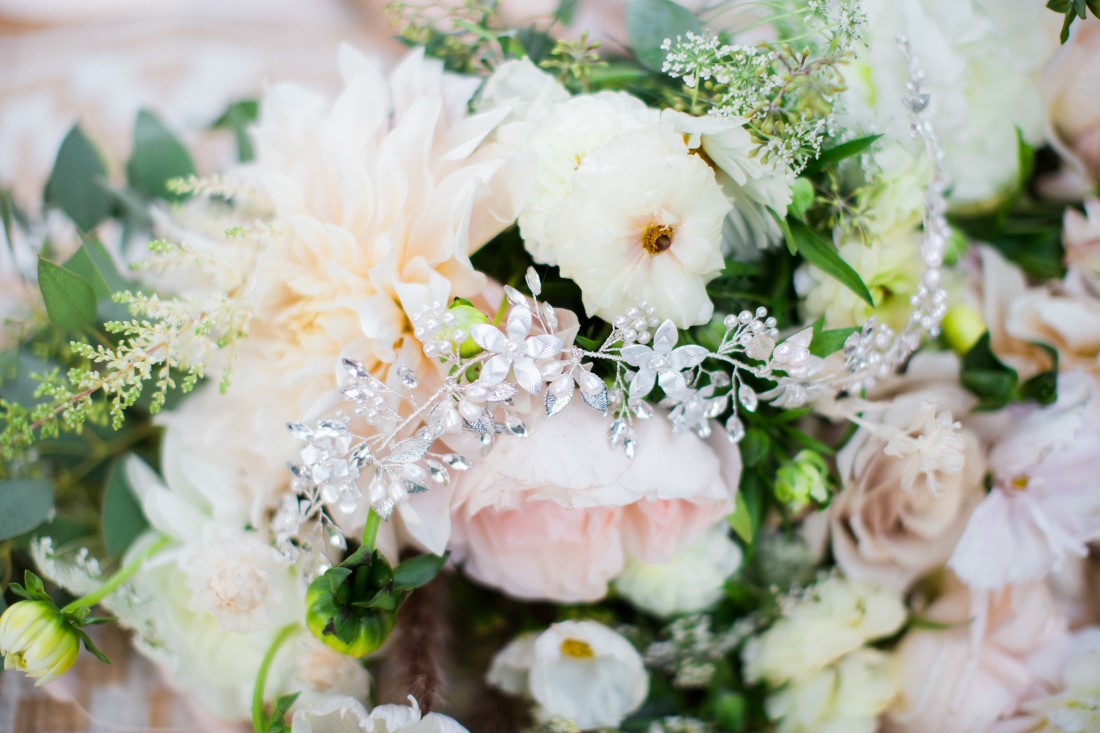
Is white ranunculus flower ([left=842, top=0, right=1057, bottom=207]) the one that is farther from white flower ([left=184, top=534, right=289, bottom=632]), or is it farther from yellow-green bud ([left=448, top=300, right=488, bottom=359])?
white flower ([left=184, top=534, right=289, bottom=632])

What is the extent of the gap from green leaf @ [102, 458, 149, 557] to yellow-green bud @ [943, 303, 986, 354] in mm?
629

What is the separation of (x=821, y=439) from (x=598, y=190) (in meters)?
0.29

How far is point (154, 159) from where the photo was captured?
27.1 inches

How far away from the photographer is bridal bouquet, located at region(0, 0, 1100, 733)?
0.41 metres

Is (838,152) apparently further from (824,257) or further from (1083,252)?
(1083,252)

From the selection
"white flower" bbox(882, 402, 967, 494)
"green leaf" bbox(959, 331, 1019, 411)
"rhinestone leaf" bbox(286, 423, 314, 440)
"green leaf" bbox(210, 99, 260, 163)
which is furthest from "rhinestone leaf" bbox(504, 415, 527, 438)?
"green leaf" bbox(210, 99, 260, 163)

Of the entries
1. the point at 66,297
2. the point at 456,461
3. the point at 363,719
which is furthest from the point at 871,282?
the point at 66,297

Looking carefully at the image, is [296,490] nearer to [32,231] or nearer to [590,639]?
[590,639]

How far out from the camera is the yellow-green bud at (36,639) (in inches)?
16.1

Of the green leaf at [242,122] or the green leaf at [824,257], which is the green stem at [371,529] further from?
the green leaf at [242,122]

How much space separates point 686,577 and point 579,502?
6.6 inches

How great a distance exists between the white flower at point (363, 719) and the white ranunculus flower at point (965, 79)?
424 mm

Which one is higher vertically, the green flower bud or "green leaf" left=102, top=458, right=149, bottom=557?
the green flower bud

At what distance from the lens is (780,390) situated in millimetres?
446
